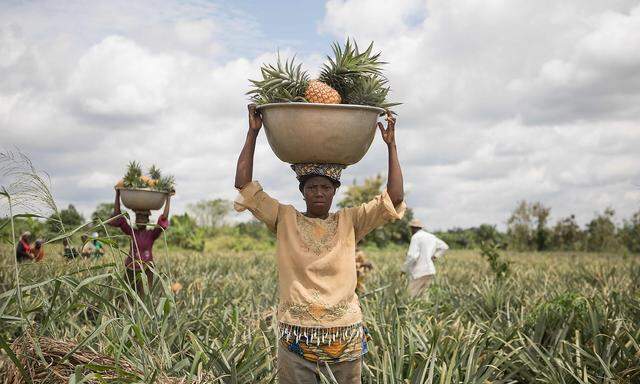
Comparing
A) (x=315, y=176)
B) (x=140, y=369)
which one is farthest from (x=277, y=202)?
(x=140, y=369)

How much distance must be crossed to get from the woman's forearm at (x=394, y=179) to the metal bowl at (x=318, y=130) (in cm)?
18

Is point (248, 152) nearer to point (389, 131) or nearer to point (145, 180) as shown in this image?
point (389, 131)

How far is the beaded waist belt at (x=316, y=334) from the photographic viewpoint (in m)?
2.87

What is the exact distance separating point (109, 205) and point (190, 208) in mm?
19044

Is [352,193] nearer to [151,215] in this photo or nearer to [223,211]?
[223,211]

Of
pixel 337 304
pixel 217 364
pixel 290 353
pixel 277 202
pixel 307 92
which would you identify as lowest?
pixel 217 364

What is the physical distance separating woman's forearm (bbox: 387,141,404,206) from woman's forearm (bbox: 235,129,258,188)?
2.40ft

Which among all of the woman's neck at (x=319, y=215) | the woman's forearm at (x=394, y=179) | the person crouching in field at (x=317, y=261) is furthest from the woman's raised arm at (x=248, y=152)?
the woman's forearm at (x=394, y=179)

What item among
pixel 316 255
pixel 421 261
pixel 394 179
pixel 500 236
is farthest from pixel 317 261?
pixel 500 236

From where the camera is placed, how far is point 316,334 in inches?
113

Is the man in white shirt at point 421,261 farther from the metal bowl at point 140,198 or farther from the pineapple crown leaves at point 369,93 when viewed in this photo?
the pineapple crown leaves at point 369,93

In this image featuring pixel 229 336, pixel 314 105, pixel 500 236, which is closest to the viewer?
pixel 314 105

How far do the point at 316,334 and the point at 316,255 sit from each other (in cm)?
38

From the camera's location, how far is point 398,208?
10.4 ft
